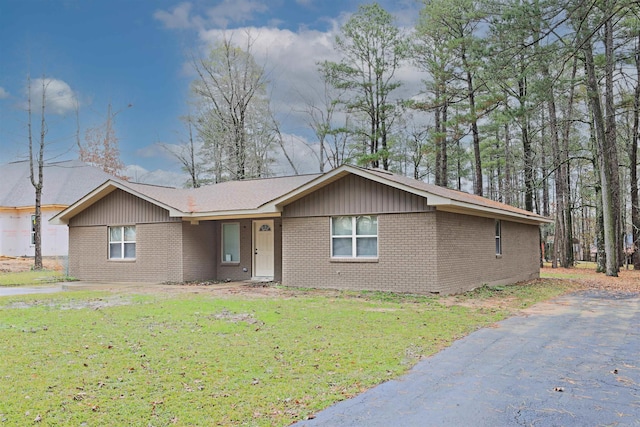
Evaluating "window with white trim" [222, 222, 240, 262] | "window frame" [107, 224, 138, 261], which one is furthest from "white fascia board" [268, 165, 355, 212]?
"window frame" [107, 224, 138, 261]

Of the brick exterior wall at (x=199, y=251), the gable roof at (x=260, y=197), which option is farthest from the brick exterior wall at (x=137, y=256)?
the gable roof at (x=260, y=197)

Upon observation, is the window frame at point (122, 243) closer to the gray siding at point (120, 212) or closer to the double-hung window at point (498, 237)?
the gray siding at point (120, 212)

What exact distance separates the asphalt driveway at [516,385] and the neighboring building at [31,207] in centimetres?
2786

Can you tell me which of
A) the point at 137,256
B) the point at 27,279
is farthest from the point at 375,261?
the point at 27,279

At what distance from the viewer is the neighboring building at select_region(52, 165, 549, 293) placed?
45.9 feet

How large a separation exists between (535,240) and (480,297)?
390 inches

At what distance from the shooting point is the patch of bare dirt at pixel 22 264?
24619 millimetres

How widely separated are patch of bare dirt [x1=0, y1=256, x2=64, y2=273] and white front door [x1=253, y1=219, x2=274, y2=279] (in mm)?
12311

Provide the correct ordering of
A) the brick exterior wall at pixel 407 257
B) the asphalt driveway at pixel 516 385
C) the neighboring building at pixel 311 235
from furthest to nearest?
the neighboring building at pixel 311 235 → the brick exterior wall at pixel 407 257 → the asphalt driveway at pixel 516 385

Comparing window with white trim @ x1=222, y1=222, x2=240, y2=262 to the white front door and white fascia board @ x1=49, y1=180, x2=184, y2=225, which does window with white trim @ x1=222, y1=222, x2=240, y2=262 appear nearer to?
the white front door

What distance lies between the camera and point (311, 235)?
50.7 feet

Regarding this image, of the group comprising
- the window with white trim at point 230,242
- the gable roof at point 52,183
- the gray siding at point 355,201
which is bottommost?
the window with white trim at point 230,242

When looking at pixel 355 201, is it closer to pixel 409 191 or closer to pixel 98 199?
pixel 409 191

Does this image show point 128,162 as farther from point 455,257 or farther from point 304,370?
point 304,370
